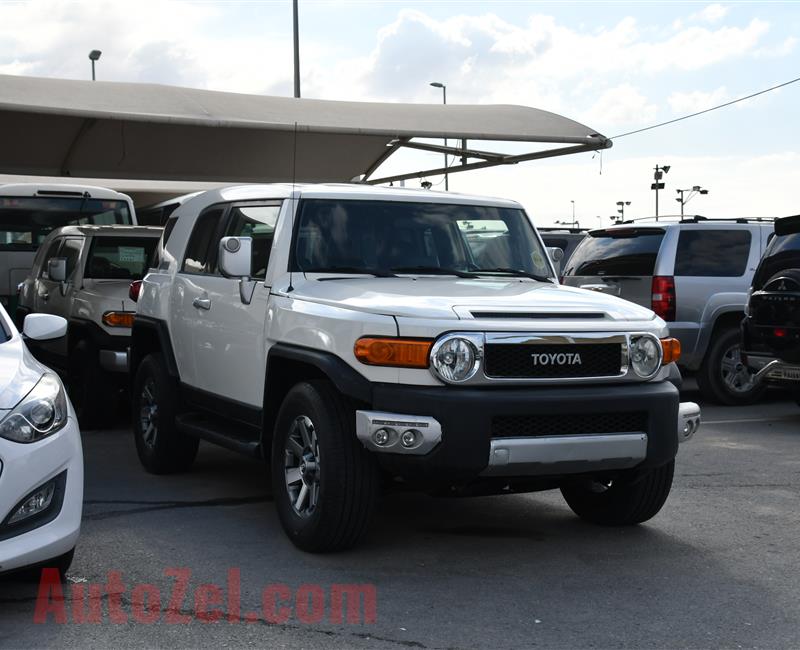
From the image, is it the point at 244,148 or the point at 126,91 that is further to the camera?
the point at 244,148

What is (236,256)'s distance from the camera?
21.8 feet

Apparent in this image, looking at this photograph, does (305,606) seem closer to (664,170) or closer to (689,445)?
(689,445)

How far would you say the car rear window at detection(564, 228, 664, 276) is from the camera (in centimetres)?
1255

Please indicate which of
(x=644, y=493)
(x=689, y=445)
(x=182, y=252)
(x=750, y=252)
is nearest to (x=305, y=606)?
(x=644, y=493)

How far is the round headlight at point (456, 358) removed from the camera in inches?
219

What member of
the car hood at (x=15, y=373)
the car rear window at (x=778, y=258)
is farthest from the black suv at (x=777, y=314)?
the car hood at (x=15, y=373)

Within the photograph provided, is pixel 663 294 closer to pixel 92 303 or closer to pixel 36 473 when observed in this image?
pixel 92 303

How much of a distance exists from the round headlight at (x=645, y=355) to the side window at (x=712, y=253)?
6621 mm

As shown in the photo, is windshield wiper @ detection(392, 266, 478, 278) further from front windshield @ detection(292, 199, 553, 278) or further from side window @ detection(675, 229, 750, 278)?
side window @ detection(675, 229, 750, 278)

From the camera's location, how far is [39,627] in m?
4.89

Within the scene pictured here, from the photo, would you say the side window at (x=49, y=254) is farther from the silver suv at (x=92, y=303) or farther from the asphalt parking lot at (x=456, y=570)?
the asphalt parking lot at (x=456, y=570)

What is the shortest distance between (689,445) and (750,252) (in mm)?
3806

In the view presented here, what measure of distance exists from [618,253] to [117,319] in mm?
5325

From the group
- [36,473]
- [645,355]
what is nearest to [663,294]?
[645,355]
